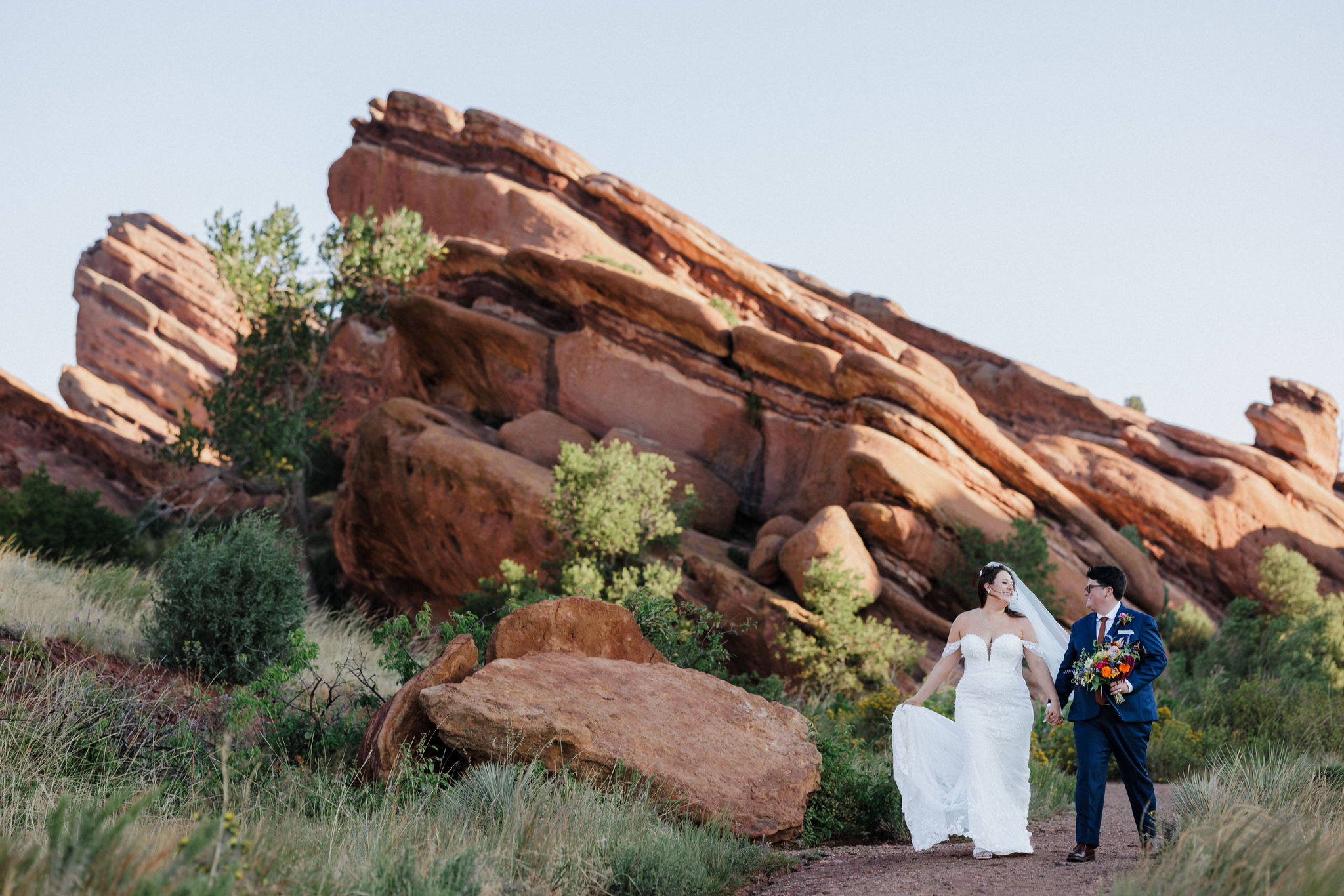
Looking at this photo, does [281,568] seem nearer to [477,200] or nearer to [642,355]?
[642,355]

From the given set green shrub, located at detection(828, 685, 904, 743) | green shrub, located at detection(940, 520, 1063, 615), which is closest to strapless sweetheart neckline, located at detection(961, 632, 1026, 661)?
green shrub, located at detection(828, 685, 904, 743)

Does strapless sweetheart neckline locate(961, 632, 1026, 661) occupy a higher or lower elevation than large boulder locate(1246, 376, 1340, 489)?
lower

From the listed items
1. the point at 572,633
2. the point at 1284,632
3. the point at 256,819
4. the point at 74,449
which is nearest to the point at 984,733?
the point at 572,633

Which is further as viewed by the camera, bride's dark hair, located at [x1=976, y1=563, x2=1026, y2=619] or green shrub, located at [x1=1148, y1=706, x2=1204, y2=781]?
green shrub, located at [x1=1148, y1=706, x2=1204, y2=781]

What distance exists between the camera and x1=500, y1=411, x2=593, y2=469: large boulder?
2105 cm

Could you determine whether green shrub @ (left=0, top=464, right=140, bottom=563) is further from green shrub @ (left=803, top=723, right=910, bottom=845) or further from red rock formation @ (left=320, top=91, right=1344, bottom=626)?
green shrub @ (left=803, top=723, right=910, bottom=845)

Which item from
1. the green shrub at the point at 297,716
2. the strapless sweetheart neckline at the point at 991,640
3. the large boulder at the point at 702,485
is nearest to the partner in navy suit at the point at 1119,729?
the strapless sweetheart neckline at the point at 991,640

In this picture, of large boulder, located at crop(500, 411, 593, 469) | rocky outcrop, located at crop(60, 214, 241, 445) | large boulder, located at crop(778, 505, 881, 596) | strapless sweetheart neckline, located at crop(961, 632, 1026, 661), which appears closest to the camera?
strapless sweetheart neckline, located at crop(961, 632, 1026, 661)

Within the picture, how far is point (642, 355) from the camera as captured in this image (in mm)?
23000

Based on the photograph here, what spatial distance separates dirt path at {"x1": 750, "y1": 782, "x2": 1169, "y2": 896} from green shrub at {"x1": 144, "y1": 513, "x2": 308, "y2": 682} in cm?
581

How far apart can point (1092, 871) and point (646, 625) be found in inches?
227

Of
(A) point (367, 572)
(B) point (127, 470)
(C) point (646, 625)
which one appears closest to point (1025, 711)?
(C) point (646, 625)

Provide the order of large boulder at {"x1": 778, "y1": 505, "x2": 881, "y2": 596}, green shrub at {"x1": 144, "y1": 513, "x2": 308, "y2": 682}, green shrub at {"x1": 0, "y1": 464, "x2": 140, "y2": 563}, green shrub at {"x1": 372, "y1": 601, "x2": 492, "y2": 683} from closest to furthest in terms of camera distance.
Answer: green shrub at {"x1": 372, "y1": 601, "x2": 492, "y2": 683} → green shrub at {"x1": 144, "y1": 513, "x2": 308, "y2": 682} → large boulder at {"x1": 778, "y1": 505, "x2": 881, "y2": 596} → green shrub at {"x1": 0, "y1": 464, "x2": 140, "y2": 563}

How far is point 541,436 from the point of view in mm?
21359
